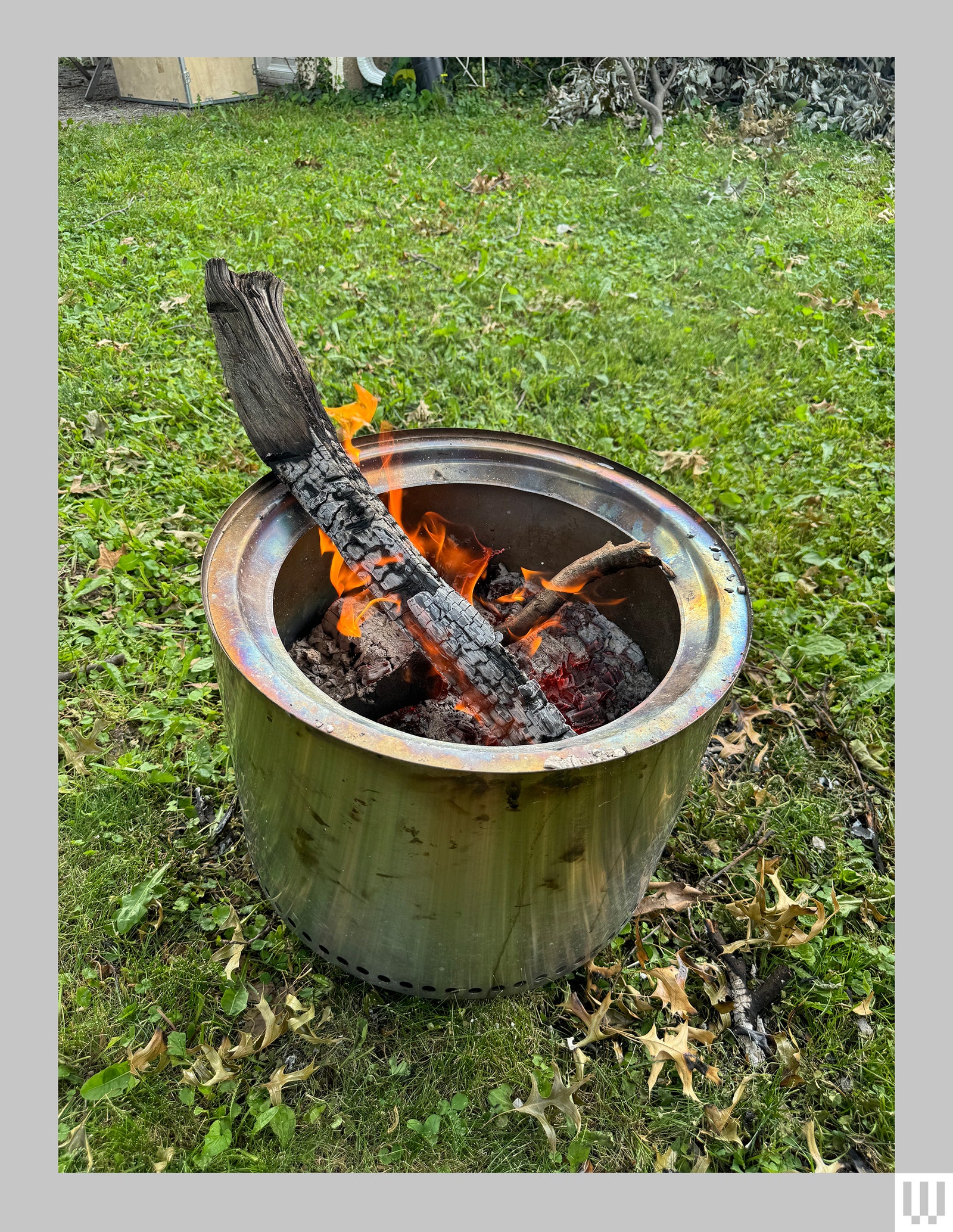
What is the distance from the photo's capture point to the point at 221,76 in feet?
27.8

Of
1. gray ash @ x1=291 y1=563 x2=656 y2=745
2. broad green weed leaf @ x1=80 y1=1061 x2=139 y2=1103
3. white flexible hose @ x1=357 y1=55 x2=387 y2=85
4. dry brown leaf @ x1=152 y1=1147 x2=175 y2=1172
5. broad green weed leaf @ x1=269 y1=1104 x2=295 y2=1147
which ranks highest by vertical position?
white flexible hose @ x1=357 y1=55 x2=387 y2=85

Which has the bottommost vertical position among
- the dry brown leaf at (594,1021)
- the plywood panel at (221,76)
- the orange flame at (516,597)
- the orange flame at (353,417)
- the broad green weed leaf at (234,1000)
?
the broad green weed leaf at (234,1000)

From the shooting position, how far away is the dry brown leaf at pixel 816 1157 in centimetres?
210

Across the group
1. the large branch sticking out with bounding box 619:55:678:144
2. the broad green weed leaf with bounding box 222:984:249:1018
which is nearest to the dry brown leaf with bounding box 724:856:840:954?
the broad green weed leaf with bounding box 222:984:249:1018

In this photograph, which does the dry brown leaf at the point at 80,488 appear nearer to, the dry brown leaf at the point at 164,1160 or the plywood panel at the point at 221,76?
the dry brown leaf at the point at 164,1160

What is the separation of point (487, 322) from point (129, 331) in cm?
222

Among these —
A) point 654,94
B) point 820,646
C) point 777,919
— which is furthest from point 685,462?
point 654,94

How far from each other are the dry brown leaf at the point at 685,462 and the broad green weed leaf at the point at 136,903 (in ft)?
10.3

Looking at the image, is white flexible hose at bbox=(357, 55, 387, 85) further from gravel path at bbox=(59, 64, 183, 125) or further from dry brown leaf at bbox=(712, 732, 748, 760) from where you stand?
dry brown leaf at bbox=(712, 732, 748, 760)

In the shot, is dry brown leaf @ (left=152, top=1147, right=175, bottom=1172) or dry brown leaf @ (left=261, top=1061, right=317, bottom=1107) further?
dry brown leaf @ (left=261, top=1061, right=317, bottom=1107)

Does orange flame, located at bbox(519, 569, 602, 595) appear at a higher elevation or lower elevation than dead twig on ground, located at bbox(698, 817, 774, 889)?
Result: higher

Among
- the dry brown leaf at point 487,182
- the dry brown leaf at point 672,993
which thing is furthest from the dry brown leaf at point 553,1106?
the dry brown leaf at point 487,182

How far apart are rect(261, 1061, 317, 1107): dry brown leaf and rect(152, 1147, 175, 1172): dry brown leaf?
0.25m

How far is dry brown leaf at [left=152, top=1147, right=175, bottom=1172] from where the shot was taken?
202cm
